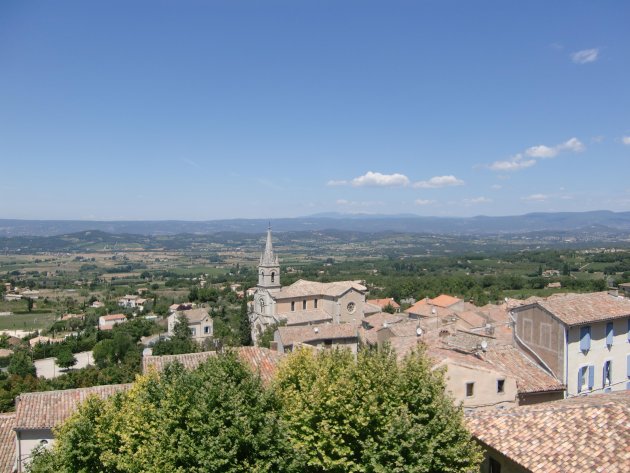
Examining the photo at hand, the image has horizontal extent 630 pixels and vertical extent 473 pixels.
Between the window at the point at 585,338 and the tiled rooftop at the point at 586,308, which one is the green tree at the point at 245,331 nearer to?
the tiled rooftop at the point at 586,308

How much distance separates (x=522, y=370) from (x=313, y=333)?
79.2ft

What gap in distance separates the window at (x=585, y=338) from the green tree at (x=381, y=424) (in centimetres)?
1266

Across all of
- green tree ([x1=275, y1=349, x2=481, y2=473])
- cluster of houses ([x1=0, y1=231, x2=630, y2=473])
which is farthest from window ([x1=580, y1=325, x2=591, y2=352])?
green tree ([x1=275, y1=349, x2=481, y2=473])

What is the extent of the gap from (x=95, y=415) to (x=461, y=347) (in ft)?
58.8

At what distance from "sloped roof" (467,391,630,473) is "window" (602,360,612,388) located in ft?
34.7

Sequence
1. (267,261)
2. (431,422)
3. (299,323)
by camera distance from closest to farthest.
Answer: (431,422)
(299,323)
(267,261)

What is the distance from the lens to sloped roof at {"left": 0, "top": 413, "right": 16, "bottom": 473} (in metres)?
22.3

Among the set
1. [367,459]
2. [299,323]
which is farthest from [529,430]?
[299,323]

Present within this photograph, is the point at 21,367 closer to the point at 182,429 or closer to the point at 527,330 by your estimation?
the point at 182,429

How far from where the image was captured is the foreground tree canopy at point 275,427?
45.3 ft

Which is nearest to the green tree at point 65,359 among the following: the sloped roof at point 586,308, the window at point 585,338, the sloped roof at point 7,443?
the sloped roof at point 7,443

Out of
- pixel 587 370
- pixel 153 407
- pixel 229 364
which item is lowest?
pixel 587 370

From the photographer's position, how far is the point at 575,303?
26.0 metres

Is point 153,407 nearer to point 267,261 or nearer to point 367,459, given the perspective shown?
point 367,459
